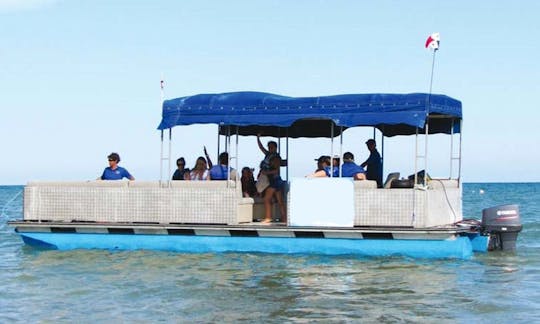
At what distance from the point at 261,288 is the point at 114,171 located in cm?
547

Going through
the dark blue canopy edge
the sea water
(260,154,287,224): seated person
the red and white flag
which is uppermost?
the red and white flag

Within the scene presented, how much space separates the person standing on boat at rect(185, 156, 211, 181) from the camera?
1595cm

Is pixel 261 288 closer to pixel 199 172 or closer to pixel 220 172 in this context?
pixel 220 172

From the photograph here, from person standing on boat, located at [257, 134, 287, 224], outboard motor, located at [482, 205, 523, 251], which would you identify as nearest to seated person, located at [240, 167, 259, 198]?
person standing on boat, located at [257, 134, 287, 224]

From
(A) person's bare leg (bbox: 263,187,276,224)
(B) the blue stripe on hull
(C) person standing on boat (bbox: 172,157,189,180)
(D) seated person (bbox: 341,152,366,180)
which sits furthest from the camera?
(C) person standing on boat (bbox: 172,157,189,180)

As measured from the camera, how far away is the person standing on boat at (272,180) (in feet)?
52.1

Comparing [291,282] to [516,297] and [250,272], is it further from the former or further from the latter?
[516,297]

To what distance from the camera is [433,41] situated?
14500 millimetres

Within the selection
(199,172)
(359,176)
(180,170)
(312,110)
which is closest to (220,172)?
Answer: (199,172)

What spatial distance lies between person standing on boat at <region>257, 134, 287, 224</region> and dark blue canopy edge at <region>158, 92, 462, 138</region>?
32.3 inches

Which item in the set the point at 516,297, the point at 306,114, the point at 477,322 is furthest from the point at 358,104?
the point at 477,322

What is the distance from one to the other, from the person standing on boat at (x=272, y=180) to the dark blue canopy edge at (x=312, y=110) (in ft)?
2.69

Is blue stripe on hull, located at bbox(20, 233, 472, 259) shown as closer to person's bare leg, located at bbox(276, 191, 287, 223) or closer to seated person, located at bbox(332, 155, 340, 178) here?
person's bare leg, located at bbox(276, 191, 287, 223)

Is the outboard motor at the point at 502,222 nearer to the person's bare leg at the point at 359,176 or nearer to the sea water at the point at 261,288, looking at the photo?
the sea water at the point at 261,288
